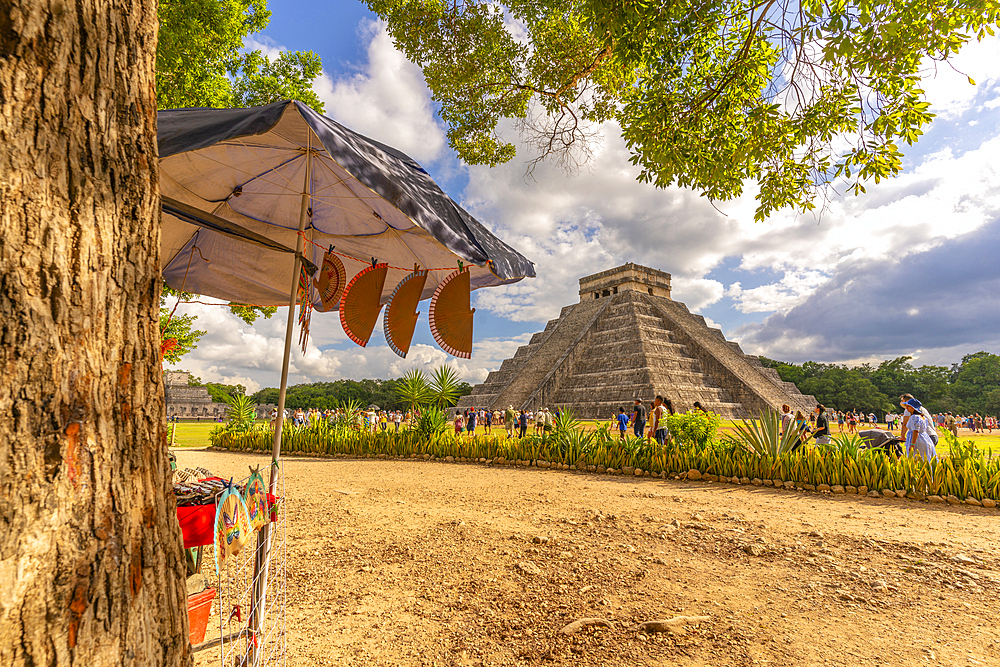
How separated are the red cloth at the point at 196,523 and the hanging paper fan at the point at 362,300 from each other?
59.4 inches

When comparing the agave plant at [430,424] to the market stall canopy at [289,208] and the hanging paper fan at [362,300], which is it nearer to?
the market stall canopy at [289,208]

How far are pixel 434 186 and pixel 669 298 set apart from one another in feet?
117

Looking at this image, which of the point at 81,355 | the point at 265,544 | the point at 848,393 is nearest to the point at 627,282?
the point at 848,393

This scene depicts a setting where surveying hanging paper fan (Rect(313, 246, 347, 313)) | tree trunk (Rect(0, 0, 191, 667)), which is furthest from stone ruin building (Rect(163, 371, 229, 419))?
tree trunk (Rect(0, 0, 191, 667))

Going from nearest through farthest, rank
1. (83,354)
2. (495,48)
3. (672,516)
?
(83,354) → (672,516) → (495,48)

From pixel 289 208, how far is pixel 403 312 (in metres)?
0.99

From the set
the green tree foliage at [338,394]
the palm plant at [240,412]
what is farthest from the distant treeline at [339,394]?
the palm plant at [240,412]

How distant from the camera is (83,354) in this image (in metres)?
1.02

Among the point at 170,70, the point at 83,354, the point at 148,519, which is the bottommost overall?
the point at 148,519

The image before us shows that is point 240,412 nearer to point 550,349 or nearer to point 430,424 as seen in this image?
point 430,424

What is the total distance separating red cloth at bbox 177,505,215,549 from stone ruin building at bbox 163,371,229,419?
2108 inches

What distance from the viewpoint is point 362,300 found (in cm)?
318

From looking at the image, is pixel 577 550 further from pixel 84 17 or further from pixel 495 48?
pixel 495 48

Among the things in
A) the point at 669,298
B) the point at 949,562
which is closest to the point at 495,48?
the point at 949,562
